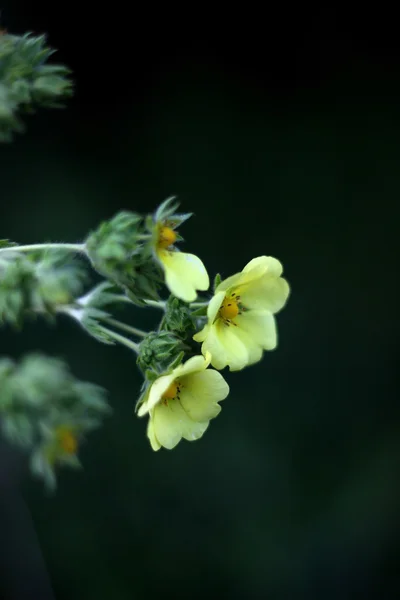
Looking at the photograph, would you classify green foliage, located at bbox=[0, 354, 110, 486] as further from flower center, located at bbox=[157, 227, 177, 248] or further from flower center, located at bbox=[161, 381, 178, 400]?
flower center, located at bbox=[157, 227, 177, 248]

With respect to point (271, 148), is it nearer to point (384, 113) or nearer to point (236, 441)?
point (384, 113)

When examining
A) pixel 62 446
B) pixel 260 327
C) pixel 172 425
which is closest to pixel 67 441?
pixel 62 446

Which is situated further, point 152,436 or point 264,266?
point 264,266

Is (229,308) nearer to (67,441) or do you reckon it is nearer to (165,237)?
(165,237)

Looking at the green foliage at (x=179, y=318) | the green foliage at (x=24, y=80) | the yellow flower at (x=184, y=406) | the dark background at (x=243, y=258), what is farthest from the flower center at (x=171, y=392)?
the dark background at (x=243, y=258)

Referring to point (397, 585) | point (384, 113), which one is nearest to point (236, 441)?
point (397, 585)

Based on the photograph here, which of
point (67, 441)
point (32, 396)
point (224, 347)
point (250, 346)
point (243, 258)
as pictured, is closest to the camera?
point (32, 396)
